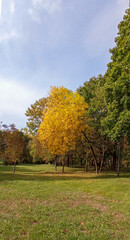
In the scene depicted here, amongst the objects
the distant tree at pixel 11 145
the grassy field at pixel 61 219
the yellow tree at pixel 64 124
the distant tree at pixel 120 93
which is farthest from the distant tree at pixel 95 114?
the grassy field at pixel 61 219

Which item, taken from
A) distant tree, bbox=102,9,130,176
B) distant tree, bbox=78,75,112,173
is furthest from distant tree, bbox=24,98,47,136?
distant tree, bbox=102,9,130,176

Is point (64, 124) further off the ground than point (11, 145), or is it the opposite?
point (64, 124)

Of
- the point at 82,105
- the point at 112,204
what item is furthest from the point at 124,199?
the point at 82,105

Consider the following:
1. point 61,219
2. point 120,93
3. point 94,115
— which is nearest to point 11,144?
point 94,115

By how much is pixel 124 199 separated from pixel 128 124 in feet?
20.4

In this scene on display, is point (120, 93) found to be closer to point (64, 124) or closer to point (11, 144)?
point (64, 124)

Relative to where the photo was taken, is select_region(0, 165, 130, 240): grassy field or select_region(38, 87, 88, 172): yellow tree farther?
select_region(38, 87, 88, 172): yellow tree

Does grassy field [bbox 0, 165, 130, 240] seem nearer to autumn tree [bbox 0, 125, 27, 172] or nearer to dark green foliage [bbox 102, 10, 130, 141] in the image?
dark green foliage [bbox 102, 10, 130, 141]

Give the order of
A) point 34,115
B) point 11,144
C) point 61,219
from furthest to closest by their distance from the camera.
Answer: point 34,115 → point 11,144 → point 61,219

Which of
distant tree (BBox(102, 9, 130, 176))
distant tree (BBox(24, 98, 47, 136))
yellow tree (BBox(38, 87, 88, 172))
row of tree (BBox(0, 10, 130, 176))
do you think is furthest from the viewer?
distant tree (BBox(24, 98, 47, 136))

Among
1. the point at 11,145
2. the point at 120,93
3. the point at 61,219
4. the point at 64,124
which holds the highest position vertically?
the point at 120,93

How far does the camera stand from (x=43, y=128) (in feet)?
65.8

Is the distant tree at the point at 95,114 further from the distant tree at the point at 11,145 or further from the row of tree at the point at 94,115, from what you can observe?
the distant tree at the point at 11,145

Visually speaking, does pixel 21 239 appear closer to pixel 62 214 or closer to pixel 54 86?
pixel 62 214
